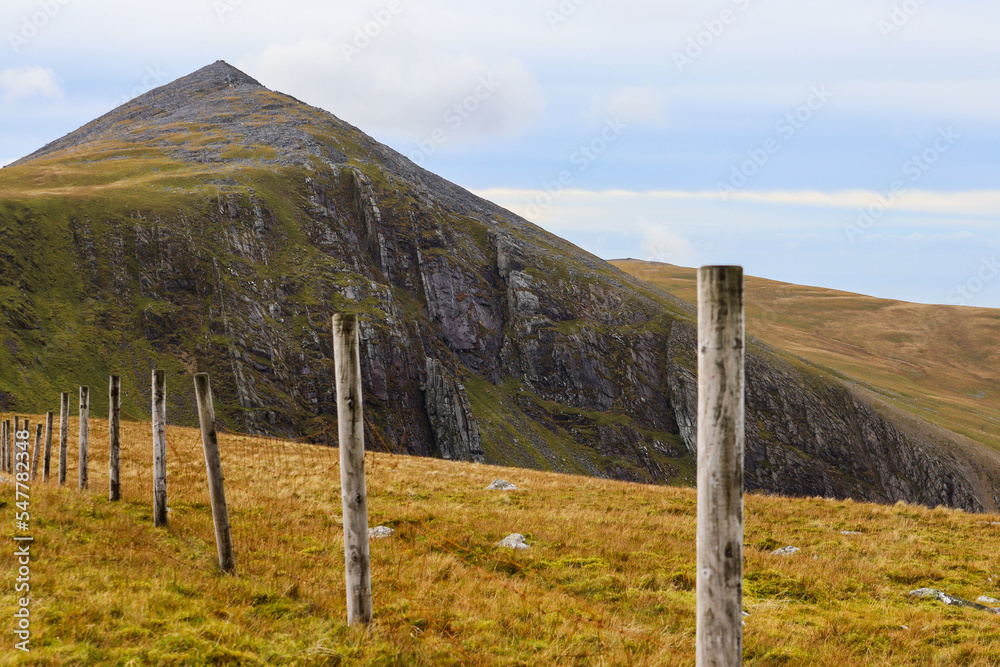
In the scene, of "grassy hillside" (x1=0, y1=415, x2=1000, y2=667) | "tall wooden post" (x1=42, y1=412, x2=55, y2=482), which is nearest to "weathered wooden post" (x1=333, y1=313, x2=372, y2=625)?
"grassy hillside" (x1=0, y1=415, x2=1000, y2=667)

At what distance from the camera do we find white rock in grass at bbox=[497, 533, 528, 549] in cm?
1349

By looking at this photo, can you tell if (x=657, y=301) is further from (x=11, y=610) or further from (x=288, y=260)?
(x=11, y=610)

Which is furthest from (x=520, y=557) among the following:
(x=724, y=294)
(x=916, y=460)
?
(x=916, y=460)

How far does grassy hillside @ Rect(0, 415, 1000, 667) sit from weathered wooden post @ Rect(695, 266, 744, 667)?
314 centimetres

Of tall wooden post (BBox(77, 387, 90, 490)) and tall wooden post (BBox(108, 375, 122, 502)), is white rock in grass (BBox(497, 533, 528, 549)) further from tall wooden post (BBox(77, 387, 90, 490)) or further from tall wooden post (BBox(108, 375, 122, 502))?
tall wooden post (BBox(77, 387, 90, 490))

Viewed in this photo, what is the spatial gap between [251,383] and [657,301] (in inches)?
3670

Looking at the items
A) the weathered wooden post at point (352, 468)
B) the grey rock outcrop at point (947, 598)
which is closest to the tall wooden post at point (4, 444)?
the weathered wooden post at point (352, 468)

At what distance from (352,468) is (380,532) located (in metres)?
7.00

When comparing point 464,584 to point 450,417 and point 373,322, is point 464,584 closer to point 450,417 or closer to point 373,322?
point 450,417

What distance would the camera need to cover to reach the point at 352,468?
7547 millimetres

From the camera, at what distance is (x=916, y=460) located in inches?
4279

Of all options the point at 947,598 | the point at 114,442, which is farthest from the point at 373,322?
the point at 947,598

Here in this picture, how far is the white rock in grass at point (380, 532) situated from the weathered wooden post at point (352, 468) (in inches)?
231

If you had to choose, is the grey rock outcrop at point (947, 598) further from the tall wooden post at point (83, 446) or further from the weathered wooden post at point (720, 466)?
the tall wooden post at point (83, 446)
